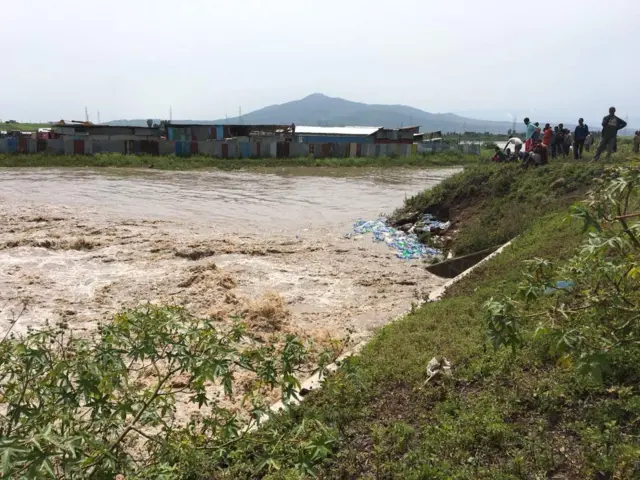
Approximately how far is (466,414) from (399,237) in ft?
40.8

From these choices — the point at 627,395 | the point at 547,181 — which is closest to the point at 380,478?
the point at 627,395

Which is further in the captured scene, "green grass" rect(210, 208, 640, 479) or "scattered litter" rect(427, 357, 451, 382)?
"scattered litter" rect(427, 357, 451, 382)

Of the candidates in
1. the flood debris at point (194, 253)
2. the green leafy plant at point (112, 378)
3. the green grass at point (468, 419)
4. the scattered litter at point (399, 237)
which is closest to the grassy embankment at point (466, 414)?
the green grass at point (468, 419)

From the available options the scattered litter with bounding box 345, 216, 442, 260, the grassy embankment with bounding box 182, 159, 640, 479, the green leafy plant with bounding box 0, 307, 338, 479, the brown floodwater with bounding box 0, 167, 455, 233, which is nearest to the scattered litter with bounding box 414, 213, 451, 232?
the scattered litter with bounding box 345, 216, 442, 260

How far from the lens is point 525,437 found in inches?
162

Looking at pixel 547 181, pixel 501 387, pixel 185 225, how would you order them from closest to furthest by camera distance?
pixel 501 387 < pixel 547 181 < pixel 185 225

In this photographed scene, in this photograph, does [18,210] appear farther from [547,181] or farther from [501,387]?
[501,387]

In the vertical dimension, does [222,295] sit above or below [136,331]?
below

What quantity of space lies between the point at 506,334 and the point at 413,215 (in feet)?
50.5

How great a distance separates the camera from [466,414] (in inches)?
179

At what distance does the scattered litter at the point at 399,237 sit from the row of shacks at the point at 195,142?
91.0 feet

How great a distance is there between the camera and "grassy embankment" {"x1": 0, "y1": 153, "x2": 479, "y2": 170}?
39562 millimetres

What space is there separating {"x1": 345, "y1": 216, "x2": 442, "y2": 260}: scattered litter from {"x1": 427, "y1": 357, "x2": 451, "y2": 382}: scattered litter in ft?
29.6

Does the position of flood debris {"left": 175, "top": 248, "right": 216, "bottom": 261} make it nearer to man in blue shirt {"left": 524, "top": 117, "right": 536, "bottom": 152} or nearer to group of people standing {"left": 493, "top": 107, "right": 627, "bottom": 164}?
group of people standing {"left": 493, "top": 107, "right": 627, "bottom": 164}
